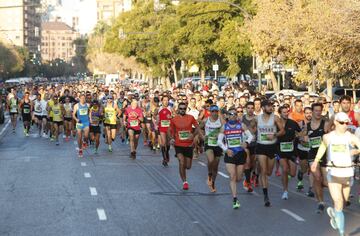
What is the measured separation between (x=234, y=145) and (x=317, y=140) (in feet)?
4.44

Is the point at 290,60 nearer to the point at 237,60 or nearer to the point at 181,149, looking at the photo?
the point at 237,60

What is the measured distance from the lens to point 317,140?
1467 centimetres

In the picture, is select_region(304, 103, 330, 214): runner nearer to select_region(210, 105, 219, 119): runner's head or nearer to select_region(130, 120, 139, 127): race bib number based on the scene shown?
select_region(210, 105, 219, 119): runner's head

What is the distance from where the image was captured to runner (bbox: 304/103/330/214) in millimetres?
13852

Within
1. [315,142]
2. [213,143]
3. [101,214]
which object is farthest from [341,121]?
[213,143]

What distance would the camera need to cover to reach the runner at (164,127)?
2278 centimetres

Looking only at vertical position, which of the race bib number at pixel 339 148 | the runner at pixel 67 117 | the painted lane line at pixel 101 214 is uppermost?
the race bib number at pixel 339 148

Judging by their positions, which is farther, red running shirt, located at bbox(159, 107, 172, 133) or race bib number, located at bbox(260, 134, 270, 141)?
red running shirt, located at bbox(159, 107, 172, 133)

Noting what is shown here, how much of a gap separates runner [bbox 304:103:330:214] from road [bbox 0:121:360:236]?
31cm

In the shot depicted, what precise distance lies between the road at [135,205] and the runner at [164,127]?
15.3 inches

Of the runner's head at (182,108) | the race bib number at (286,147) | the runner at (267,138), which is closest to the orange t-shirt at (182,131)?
the runner's head at (182,108)

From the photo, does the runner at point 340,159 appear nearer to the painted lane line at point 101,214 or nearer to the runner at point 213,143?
the painted lane line at point 101,214

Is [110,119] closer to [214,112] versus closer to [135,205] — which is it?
[214,112]

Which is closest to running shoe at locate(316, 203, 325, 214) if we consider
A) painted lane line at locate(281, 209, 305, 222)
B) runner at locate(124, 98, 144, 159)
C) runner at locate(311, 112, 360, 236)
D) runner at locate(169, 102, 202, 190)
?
painted lane line at locate(281, 209, 305, 222)
